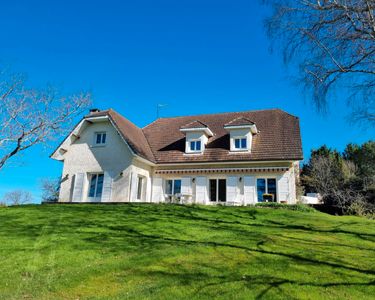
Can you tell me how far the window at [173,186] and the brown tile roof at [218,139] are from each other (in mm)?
2098

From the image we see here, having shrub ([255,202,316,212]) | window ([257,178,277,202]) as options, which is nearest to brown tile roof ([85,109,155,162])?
window ([257,178,277,202])

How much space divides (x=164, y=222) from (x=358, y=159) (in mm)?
46657

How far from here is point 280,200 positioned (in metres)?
26.9

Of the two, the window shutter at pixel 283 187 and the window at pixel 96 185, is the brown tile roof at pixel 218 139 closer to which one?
the window shutter at pixel 283 187

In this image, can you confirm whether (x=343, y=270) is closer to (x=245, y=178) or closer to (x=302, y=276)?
(x=302, y=276)

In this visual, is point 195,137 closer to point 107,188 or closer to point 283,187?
point 283,187

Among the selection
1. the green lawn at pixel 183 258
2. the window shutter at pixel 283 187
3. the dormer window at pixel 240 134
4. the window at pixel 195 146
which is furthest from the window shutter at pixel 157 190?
the green lawn at pixel 183 258

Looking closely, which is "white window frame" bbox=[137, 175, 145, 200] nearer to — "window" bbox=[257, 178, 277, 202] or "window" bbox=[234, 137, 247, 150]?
"window" bbox=[234, 137, 247, 150]

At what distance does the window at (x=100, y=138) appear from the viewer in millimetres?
30361

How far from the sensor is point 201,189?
29.4m

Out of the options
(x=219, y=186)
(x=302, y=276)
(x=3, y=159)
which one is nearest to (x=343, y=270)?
(x=302, y=276)

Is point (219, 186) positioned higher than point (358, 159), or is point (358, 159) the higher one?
point (358, 159)

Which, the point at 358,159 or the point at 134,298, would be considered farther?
the point at 358,159

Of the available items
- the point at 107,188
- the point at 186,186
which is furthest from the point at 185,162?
the point at 107,188
